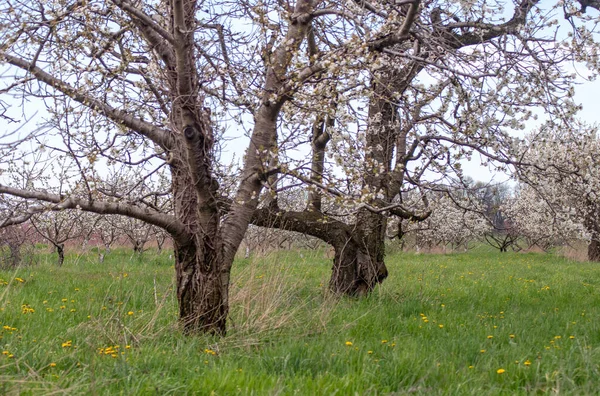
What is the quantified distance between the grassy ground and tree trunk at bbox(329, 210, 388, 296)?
0.28 metres

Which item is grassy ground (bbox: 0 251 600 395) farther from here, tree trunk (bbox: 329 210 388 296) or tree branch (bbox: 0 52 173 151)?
tree branch (bbox: 0 52 173 151)

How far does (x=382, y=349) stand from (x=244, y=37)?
373 cm

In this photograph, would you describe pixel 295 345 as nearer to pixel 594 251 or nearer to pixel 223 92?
pixel 223 92

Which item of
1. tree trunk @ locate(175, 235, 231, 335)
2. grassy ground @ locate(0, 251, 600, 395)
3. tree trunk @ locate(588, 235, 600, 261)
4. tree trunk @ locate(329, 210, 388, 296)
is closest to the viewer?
grassy ground @ locate(0, 251, 600, 395)

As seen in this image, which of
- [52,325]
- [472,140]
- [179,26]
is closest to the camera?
[179,26]

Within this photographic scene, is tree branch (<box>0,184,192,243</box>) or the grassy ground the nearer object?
the grassy ground

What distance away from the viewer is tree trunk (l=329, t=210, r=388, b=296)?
25.9 ft

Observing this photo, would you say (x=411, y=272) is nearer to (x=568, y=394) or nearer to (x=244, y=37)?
(x=244, y=37)

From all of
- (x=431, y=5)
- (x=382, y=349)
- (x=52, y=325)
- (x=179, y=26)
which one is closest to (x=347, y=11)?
(x=179, y=26)

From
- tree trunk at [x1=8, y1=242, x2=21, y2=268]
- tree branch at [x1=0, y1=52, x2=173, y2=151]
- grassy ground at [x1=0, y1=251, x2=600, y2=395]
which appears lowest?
grassy ground at [x1=0, y1=251, x2=600, y2=395]

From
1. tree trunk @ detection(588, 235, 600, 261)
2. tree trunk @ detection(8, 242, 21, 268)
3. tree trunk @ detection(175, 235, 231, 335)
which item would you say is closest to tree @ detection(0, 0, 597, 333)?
tree trunk @ detection(175, 235, 231, 335)

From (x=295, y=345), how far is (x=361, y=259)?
347cm

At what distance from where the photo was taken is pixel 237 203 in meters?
5.48

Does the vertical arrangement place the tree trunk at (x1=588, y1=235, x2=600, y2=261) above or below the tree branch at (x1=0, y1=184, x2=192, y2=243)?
below
